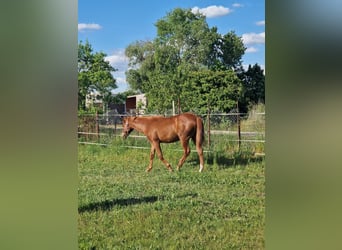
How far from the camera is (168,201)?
8.50ft

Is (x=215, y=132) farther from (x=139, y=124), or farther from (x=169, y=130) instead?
(x=139, y=124)

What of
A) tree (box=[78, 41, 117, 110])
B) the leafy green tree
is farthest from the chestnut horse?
tree (box=[78, 41, 117, 110])

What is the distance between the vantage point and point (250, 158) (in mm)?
2486

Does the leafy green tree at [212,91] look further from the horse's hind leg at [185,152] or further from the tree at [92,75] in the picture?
the tree at [92,75]

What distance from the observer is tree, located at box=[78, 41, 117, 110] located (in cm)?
257

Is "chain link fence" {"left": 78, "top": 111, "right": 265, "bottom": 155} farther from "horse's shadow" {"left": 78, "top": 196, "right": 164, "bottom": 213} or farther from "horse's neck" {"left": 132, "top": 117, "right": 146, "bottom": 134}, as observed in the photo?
"horse's shadow" {"left": 78, "top": 196, "right": 164, "bottom": 213}

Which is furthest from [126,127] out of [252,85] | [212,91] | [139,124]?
[252,85]

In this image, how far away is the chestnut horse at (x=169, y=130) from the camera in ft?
8.65

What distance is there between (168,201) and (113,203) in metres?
0.38
